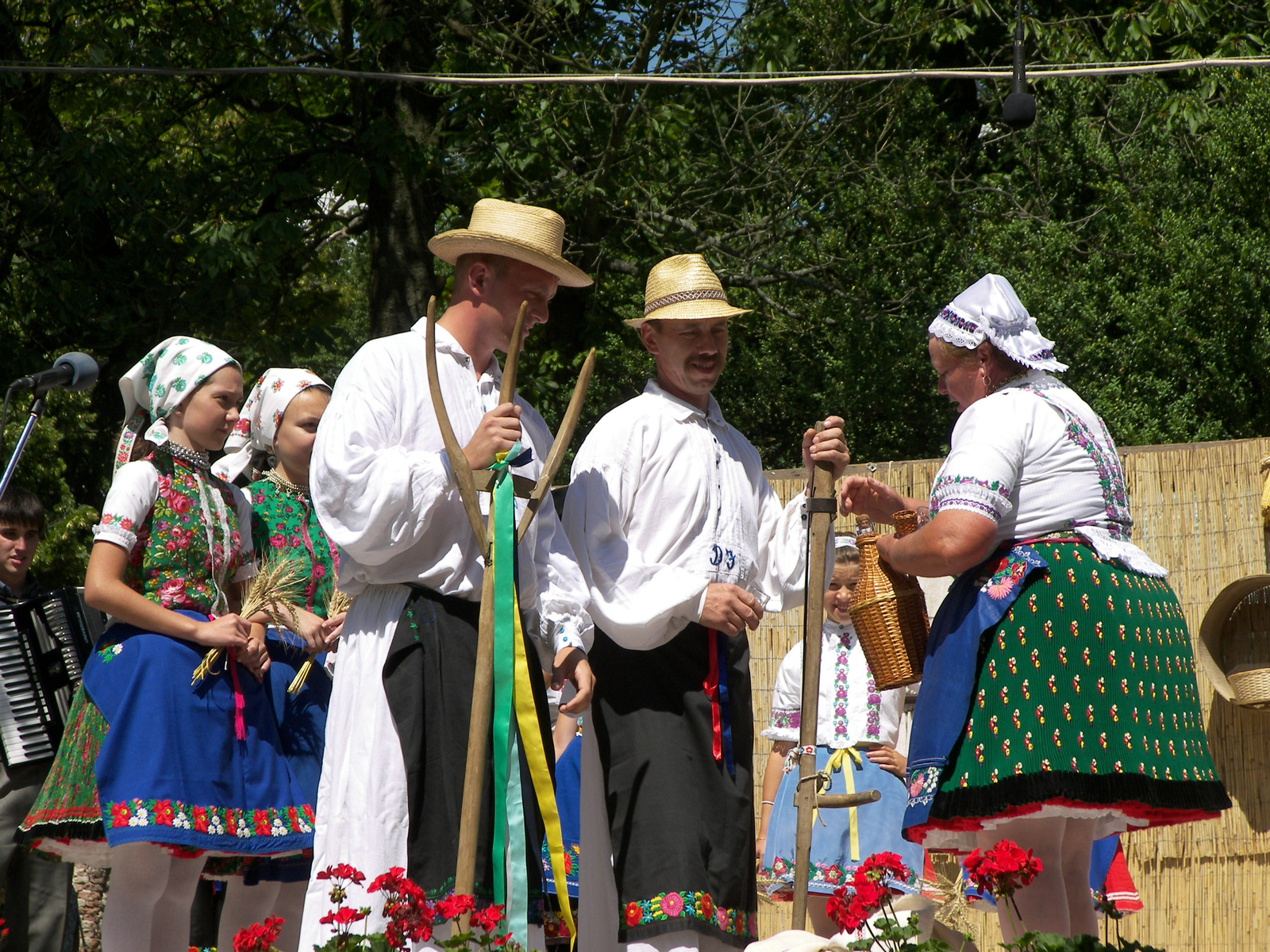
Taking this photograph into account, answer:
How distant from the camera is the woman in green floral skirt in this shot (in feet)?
11.2

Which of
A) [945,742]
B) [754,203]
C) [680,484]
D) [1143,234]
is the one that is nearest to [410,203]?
[754,203]

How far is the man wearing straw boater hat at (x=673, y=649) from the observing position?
3461 millimetres

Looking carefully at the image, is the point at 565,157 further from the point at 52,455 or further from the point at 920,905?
the point at 920,905

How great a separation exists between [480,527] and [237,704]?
131 cm

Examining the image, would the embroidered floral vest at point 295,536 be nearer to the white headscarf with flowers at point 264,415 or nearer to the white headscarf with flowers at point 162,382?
the white headscarf with flowers at point 264,415

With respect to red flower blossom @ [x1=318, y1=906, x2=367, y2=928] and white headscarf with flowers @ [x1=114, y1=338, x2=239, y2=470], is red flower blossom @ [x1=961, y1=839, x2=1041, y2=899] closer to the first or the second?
red flower blossom @ [x1=318, y1=906, x2=367, y2=928]

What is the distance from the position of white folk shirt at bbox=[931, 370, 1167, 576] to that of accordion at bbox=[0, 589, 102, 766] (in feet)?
10.0

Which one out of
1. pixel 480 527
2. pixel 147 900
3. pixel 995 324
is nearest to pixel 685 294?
pixel 995 324

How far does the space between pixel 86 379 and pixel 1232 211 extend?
28.1 ft

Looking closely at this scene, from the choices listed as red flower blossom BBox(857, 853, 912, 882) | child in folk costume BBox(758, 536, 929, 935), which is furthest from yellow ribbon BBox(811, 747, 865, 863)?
red flower blossom BBox(857, 853, 912, 882)

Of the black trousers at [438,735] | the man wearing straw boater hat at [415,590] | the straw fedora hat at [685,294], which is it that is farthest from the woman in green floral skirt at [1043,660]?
the black trousers at [438,735]

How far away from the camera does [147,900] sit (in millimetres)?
3754

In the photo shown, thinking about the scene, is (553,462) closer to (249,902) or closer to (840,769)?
(249,902)

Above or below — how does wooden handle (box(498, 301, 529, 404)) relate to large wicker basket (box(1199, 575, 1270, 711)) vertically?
above
